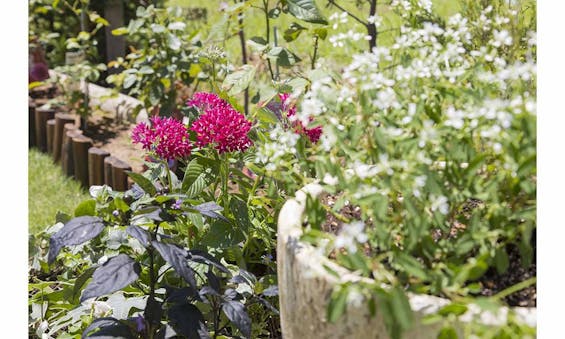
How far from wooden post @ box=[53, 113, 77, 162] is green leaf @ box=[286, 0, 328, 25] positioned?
6.86ft

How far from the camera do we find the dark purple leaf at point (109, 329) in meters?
2.25

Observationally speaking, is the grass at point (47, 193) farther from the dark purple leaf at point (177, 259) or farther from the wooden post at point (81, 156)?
the dark purple leaf at point (177, 259)

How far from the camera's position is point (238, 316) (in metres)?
2.26

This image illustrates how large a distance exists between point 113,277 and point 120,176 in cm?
205

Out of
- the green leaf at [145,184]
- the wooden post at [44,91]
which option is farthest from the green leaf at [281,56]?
the wooden post at [44,91]

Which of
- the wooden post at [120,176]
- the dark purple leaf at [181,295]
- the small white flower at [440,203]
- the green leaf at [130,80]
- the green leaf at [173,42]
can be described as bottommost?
the dark purple leaf at [181,295]

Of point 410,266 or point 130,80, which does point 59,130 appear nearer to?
point 130,80

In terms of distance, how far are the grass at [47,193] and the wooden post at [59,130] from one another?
0.23 ft

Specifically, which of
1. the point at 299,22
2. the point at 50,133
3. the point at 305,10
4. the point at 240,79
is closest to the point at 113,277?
the point at 240,79

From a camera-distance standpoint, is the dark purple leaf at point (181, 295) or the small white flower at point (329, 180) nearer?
the small white flower at point (329, 180)

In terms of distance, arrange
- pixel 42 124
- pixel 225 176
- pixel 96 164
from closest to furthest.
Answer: pixel 225 176, pixel 96 164, pixel 42 124

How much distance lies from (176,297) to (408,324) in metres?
0.90

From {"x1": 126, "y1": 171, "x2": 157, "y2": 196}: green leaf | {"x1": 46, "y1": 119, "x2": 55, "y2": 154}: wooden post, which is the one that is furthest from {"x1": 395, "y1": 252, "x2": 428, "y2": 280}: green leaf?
{"x1": 46, "y1": 119, "x2": 55, "y2": 154}: wooden post

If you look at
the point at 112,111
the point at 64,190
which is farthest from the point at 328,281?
the point at 112,111
